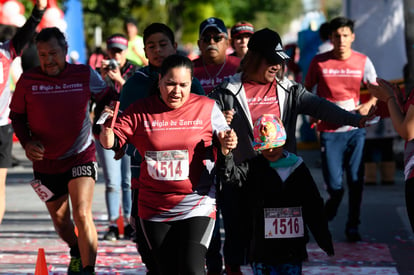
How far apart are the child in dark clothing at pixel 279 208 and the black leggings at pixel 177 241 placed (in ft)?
1.24

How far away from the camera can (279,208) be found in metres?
5.72

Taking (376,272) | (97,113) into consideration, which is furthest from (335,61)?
(97,113)

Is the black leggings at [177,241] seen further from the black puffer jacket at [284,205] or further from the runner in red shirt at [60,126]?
the runner in red shirt at [60,126]

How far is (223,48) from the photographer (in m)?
7.82

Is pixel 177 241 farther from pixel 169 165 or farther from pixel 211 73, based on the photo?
pixel 211 73

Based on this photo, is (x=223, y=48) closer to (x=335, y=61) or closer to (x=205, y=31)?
(x=205, y=31)

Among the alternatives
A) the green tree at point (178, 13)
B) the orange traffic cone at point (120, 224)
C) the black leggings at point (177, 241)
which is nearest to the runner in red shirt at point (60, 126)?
the black leggings at point (177, 241)

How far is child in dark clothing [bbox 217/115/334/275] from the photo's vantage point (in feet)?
18.6

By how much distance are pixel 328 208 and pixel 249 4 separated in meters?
61.5

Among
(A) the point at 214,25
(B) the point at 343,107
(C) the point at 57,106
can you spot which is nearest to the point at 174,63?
(C) the point at 57,106

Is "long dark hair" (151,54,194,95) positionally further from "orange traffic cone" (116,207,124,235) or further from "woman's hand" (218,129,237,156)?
"orange traffic cone" (116,207,124,235)

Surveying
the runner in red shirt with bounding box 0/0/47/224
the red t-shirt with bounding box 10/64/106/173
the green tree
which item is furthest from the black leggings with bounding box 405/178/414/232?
the green tree

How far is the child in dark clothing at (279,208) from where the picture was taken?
566cm

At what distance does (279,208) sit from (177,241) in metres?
0.70
